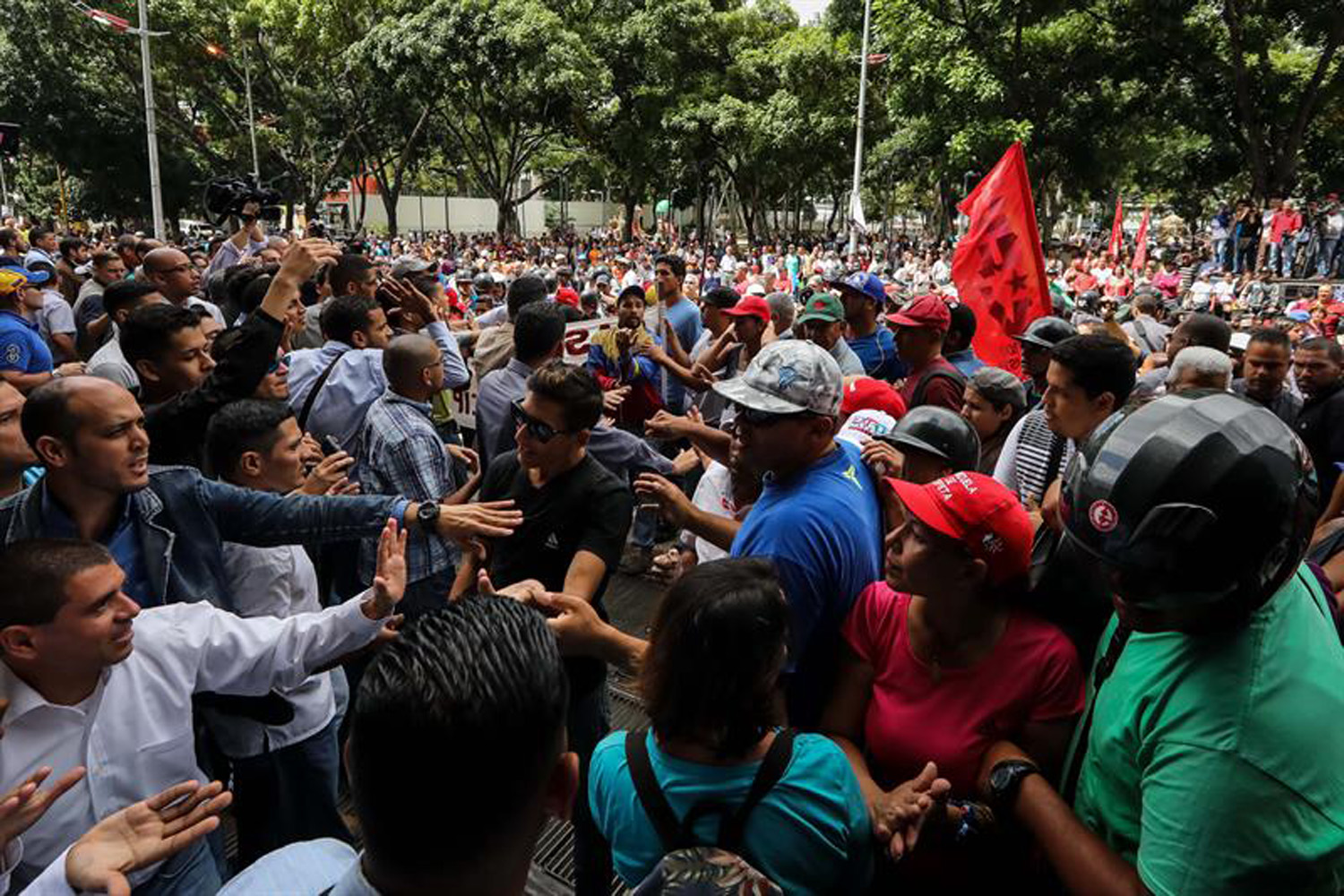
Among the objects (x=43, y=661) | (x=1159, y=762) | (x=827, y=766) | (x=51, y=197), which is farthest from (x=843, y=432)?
(x=51, y=197)

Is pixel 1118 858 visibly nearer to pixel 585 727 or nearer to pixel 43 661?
pixel 585 727

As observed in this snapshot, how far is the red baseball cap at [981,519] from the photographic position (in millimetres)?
1904

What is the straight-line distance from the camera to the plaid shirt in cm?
347

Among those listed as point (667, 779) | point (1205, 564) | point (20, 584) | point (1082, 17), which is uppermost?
point (1082, 17)

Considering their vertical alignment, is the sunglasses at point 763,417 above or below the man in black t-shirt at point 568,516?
above

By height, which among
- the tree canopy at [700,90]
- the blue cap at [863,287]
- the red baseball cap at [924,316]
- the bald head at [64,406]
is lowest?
the bald head at [64,406]

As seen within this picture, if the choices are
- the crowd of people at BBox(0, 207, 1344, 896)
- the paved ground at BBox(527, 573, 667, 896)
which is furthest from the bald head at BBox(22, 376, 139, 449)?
the paved ground at BBox(527, 573, 667, 896)

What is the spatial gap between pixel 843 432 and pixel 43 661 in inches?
103

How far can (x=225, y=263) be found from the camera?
8359mm

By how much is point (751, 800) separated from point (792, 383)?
1.17m

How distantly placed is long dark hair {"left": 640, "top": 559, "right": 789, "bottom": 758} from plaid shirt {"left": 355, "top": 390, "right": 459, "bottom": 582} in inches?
78.0

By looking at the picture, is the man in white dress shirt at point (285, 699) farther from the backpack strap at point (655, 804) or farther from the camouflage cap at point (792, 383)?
the camouflage cap at point (792, 383)

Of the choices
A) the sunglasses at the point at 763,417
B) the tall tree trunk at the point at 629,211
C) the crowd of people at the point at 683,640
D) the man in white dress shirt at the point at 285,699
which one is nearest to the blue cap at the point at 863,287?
the crowd of people at the point at 683,640

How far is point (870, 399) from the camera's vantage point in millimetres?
3719
